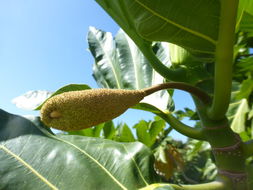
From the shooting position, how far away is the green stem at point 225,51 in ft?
1.86

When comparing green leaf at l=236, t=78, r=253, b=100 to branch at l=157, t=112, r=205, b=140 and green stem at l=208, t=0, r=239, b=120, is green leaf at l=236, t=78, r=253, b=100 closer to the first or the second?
branch at l=157, t=112, r=205, b=140

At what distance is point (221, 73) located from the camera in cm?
60

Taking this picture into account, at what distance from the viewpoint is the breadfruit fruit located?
0.49m

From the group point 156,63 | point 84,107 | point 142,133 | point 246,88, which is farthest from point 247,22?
point 246,88

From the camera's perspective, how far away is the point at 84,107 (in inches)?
19.8

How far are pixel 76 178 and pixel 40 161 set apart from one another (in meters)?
0.10

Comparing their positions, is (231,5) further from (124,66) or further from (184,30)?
(124,66)

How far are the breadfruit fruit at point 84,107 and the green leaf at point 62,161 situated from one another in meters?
0.30

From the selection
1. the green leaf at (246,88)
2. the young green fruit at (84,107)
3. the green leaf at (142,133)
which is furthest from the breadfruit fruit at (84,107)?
the green leaf at (246,88)

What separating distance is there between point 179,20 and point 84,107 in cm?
28

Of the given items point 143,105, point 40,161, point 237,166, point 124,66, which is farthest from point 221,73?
point 124,66

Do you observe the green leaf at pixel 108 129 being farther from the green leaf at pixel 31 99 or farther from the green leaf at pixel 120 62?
the green leaf at pixel 31 99

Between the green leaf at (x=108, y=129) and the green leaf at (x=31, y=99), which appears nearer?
the green leaf at (x=31, y=99)

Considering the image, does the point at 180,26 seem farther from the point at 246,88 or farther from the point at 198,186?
the point at 246,88
